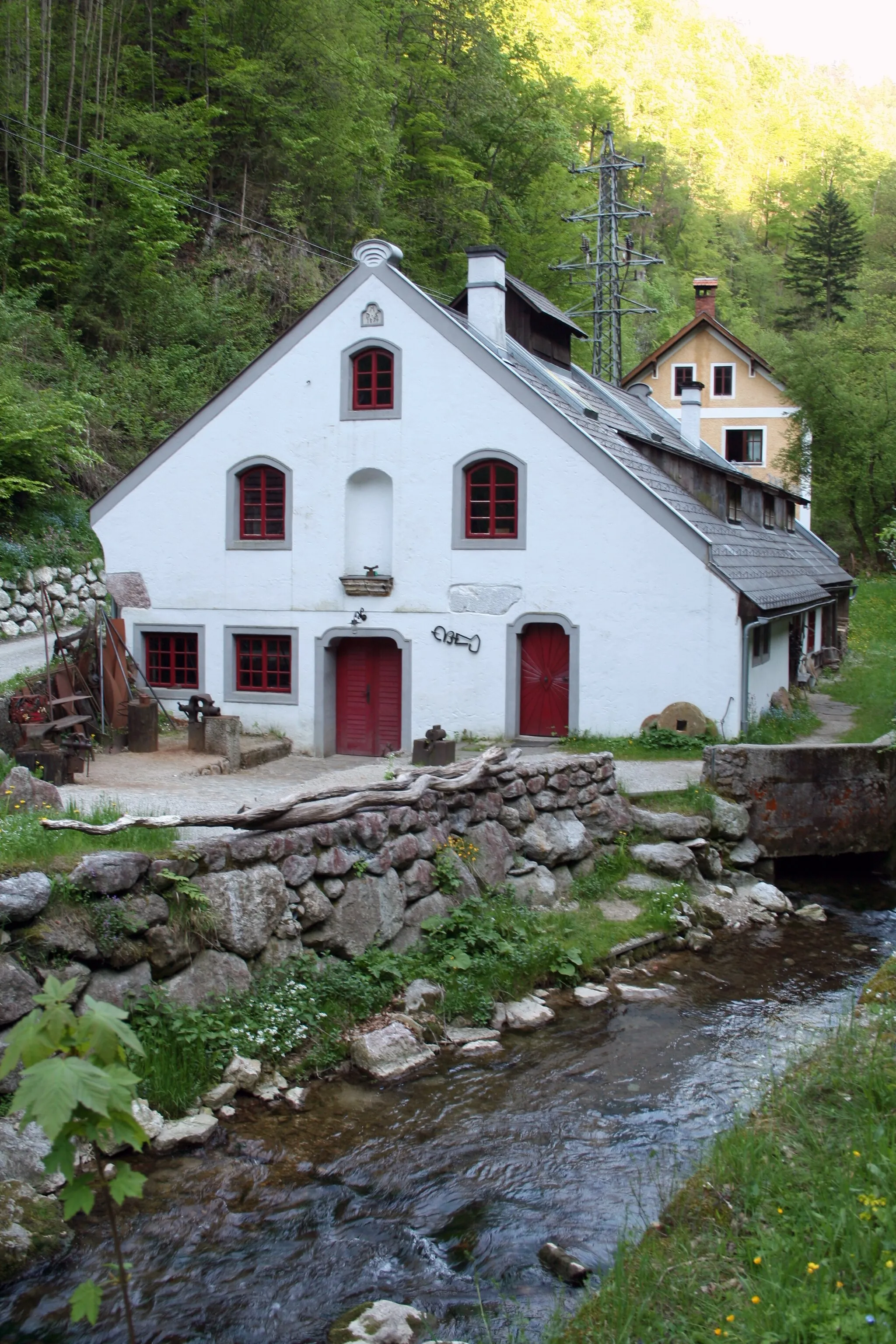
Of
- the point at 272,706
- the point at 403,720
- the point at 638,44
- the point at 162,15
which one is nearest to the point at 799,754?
the point at 403,720

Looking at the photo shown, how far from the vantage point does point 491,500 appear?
17234 millimetres

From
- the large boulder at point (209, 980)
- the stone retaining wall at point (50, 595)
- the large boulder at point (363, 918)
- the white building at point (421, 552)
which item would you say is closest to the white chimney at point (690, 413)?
the white building at point (421, 552)

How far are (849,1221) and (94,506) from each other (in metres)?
17.1

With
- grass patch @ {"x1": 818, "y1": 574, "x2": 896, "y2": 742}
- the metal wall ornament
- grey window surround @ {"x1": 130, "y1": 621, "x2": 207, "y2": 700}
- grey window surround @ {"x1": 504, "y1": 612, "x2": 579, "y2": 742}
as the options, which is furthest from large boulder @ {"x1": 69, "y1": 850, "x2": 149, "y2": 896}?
grass patch @ {"x1": 818, "y1": 574, "x2": 896, "y2": 742}

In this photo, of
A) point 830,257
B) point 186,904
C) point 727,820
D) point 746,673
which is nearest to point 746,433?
point 830,257

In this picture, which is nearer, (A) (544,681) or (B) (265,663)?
(A) (544,681)

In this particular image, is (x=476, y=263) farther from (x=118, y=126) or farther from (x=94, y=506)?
(x=118, y=126)

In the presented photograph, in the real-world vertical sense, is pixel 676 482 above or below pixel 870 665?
above

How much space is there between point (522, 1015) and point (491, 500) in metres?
9.37

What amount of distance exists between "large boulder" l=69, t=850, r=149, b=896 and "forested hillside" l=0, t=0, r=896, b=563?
14610 millimetres

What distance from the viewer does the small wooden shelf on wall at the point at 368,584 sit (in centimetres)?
1780

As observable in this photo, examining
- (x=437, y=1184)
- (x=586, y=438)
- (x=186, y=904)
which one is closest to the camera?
(x=437, y=1184)

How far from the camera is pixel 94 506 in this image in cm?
1912

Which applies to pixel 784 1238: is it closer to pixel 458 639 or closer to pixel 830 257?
pixel 458 639
